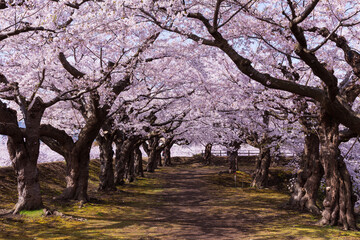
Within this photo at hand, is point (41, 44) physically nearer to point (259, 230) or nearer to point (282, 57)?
point (259, 230)

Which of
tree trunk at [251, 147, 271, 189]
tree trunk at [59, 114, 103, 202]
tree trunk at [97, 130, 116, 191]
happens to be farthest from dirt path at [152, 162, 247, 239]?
tree trunk at [251, 147, 271, 189]

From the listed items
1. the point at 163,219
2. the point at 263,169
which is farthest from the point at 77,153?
the point at 263,169

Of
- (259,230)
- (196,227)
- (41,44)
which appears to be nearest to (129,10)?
(41,44)

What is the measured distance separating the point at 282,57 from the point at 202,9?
5.84 m

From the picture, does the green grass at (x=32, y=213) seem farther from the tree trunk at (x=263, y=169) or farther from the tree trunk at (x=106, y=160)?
the tree trunk at (x=263, y=169)

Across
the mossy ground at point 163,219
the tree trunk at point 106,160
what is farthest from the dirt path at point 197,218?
the tree trunk at point 106,160

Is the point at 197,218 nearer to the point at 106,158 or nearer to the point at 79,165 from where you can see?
the point at 79,165

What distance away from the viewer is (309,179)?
15.4 metres

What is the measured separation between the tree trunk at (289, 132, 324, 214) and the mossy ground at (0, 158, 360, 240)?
2.17ft

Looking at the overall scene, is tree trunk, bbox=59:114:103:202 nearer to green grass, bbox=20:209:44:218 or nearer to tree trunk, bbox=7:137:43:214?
tree trunk, bbox=7:137:43:214

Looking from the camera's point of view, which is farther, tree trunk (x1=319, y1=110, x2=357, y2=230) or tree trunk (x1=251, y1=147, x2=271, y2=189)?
tree trunk (x1=251, y1=147, x2=271, y2=189)

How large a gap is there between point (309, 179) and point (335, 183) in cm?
391

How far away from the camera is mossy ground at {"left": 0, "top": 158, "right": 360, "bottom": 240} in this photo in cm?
1031

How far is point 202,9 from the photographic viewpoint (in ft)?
42.4
